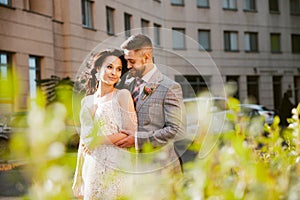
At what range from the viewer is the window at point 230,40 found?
8679 mm

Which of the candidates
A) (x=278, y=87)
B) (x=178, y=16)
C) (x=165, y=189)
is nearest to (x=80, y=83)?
(x=165, y=189)

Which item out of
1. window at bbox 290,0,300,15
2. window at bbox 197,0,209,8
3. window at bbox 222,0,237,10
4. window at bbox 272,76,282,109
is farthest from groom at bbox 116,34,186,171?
window at bbox 290,0,300,15

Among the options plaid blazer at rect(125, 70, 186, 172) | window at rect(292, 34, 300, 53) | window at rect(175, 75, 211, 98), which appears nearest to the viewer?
plaid blazer at rect(125, 70, 186, 172)

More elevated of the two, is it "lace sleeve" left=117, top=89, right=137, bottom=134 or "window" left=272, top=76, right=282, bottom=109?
"window" left=272, top=76, right=282, bottom=109

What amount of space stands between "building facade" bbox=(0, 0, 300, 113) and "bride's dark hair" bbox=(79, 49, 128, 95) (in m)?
0.06

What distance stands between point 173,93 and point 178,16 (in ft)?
11.9

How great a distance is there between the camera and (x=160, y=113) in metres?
2.16

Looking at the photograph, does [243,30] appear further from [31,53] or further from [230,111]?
[230,111]

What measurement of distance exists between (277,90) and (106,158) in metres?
9.42

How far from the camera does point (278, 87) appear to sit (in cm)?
1121

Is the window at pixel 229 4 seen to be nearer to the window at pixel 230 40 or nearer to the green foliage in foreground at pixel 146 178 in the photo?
the window at pixel 230 40

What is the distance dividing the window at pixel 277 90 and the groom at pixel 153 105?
8.85 meters

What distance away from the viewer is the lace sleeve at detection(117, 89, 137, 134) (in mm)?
2141

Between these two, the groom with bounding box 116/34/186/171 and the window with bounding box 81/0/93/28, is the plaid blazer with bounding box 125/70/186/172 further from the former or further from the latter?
the window with bounding box 81/0/93/28
